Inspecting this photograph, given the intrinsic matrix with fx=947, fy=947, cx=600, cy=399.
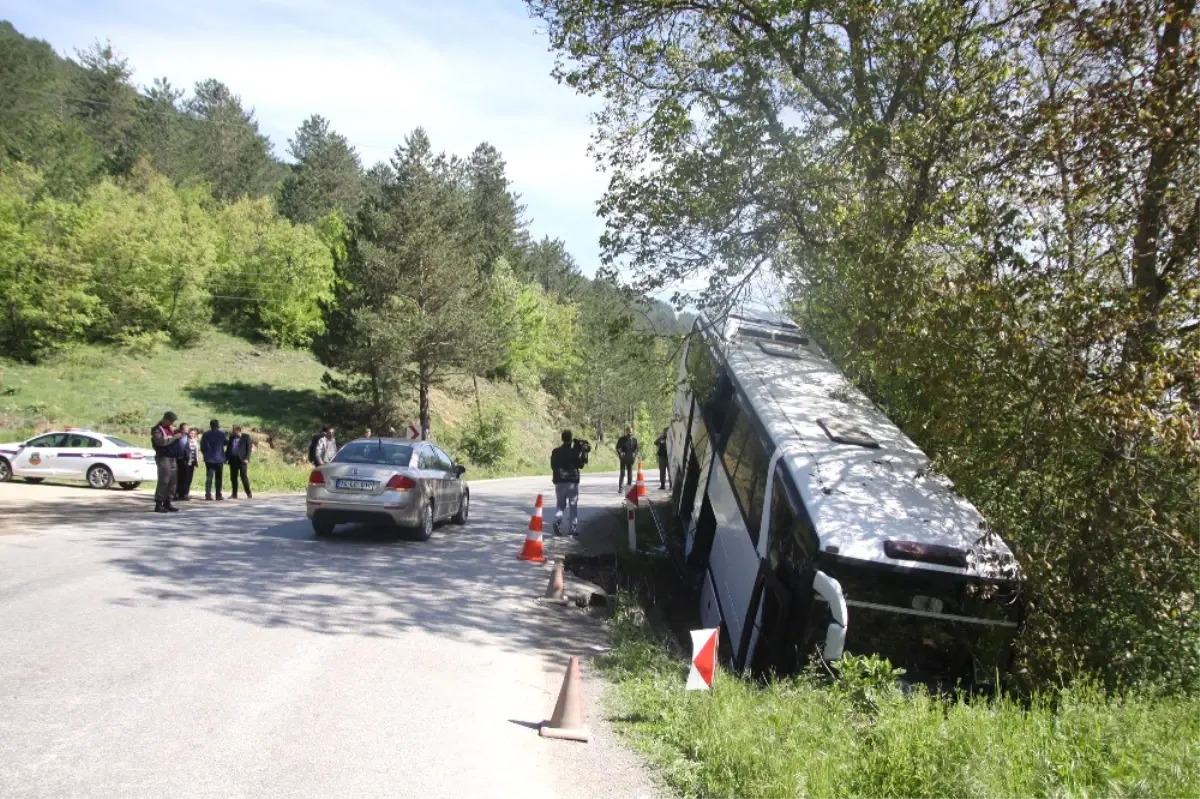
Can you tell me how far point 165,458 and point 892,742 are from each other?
15151 millimetres

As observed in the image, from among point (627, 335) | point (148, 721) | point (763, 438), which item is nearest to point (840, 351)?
point (627, 335)

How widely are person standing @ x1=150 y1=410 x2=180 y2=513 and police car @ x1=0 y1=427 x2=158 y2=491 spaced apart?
748cm

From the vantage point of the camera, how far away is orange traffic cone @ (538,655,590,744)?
6492mm

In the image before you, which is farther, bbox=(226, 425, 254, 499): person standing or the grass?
bbox=(226, 425, 254, 499): person standing

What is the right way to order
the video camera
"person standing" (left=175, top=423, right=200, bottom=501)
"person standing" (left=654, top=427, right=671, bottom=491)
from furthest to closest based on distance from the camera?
"person standing" (left=654, top=427, right=671, bottom=491), "person standing" (left=175, top=423, right=200, bottom=501), the video camera

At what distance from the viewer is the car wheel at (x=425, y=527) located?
599 inches

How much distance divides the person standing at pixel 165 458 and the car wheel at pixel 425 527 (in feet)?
16.6

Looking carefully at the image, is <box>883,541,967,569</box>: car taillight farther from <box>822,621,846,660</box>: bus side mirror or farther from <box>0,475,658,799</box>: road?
<box>0,475,658,799</box>: road

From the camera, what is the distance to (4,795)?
4.61 meters

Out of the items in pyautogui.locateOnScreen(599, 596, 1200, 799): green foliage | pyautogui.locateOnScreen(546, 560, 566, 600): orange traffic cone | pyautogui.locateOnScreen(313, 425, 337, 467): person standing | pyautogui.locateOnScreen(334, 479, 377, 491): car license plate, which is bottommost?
pyautogui.locateOnScreen(546, 560, 566, 600): orange traffic cone

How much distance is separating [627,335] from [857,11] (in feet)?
22.5

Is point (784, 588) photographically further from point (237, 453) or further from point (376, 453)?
point (237, 453)

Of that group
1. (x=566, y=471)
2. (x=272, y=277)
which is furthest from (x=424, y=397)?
(x=566, y=471)

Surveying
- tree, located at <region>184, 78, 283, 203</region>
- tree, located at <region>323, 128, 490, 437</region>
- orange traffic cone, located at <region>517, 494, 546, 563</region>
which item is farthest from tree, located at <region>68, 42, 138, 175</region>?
orange traffic cone, located at <region>517, 494, 546, 563</region>
